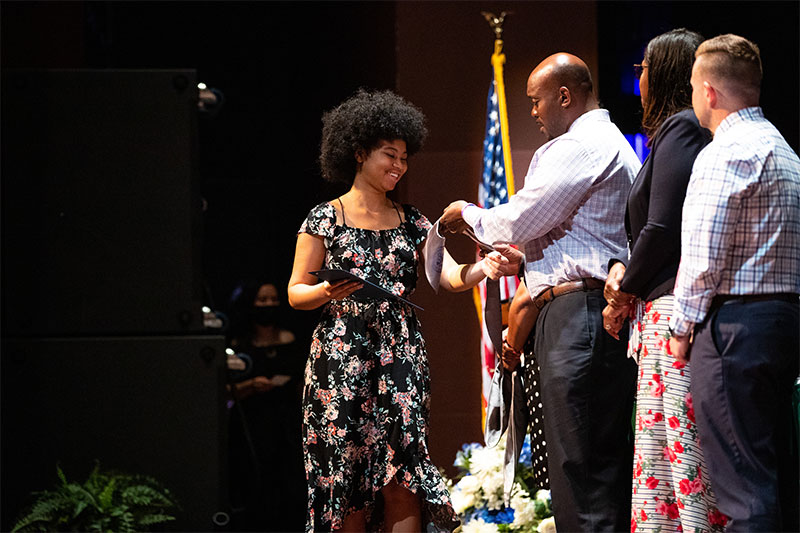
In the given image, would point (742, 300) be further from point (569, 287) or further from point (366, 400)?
point (366, 400)

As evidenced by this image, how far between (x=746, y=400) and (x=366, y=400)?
4.70 feet

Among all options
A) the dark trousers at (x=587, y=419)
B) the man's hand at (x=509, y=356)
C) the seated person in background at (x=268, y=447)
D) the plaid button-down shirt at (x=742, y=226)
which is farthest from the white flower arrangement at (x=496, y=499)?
the seated person in background at (x=268, y=447)

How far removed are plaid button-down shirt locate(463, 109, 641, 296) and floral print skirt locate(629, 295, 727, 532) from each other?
13.0 inches

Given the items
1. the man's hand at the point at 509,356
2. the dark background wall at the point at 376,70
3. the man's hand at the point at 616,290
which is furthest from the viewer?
the dark background wall at the point at 376,70

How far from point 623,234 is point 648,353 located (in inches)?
18.8

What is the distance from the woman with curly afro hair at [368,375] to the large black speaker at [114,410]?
0.37 meters

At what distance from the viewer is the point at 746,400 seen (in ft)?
7.46

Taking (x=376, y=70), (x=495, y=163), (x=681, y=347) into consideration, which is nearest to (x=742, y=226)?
(x=681, y=347)

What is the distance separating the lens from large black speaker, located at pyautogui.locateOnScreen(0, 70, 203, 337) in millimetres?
3408

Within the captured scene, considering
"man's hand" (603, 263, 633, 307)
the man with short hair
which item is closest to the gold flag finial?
"man's hand" (603, 263, 633, 307)

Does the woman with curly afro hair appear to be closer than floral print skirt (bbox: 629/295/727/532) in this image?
No

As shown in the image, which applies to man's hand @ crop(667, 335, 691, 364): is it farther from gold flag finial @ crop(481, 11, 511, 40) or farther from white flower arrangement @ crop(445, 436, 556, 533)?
gold flag finial @ crop(481, 11, 511, 40)

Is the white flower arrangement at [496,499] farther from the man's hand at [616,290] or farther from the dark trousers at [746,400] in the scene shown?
the dark trousers at [746,400]

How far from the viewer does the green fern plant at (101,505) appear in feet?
11.3
